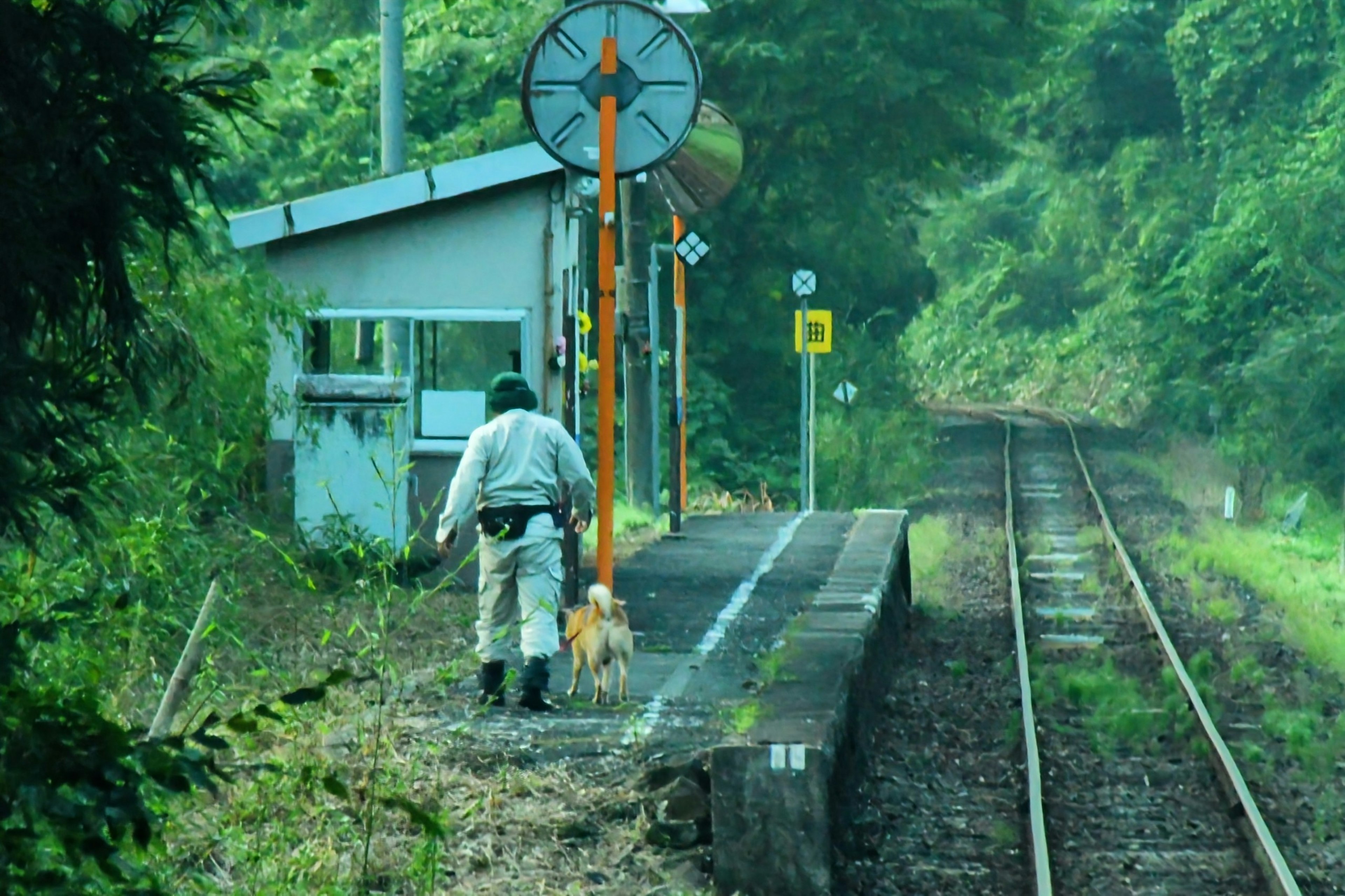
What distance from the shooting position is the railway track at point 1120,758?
816 cm

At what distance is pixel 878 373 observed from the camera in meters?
37.4

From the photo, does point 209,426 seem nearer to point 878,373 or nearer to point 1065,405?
point 878,373

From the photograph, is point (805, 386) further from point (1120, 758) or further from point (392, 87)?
point (1120, 758)

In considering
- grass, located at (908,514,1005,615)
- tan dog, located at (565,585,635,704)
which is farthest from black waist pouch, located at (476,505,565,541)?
grass, located at (908,514,1005,615)

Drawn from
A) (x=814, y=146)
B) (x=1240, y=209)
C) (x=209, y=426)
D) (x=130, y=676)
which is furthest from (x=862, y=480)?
(x=130, y=676)

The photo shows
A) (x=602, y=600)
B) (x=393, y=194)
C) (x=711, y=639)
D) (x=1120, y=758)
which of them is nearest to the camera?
(x=602, y=600)

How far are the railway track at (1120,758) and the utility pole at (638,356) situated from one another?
453 centimetres

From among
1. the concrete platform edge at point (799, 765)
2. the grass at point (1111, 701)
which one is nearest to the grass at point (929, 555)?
the grass at point (1111, 701)

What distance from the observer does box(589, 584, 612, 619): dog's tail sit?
350 inches

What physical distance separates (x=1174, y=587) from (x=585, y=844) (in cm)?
1116

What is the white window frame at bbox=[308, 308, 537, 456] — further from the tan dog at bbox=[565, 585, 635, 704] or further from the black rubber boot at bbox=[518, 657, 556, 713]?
the black rubber boot at bbox=[518, 657, 556, 713]

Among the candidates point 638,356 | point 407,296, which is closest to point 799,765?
point 407,296

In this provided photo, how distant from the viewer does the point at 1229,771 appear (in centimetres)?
957

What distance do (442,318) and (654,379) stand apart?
21.4ft
